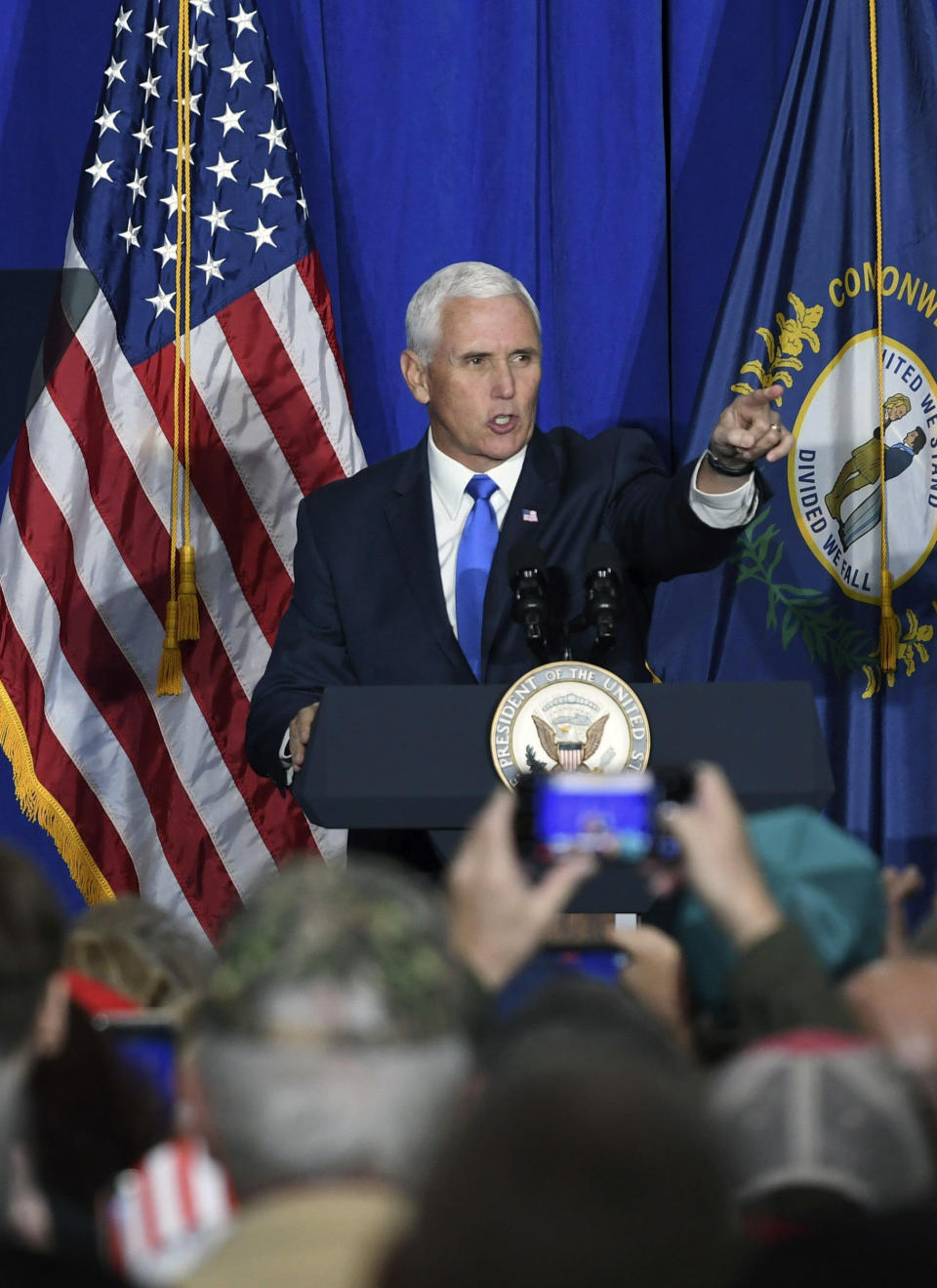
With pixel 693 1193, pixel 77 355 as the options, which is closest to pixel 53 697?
pixel 77 355

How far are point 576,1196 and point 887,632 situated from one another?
343cm

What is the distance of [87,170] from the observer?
433 cm

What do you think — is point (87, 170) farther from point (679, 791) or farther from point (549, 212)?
point (679, 791)

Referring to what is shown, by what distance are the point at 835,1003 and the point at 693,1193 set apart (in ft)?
1.27

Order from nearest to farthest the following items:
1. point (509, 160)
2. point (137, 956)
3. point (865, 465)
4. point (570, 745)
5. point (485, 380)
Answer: point (137, 956) < point (570, 745) < point (485, 380) < point (865, 465) < point (509, 160)

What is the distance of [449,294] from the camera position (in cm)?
334

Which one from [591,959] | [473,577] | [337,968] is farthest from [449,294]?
[337,968]

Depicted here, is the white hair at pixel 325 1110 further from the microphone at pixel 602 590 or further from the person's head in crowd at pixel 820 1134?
the microphone at pixel 602 590

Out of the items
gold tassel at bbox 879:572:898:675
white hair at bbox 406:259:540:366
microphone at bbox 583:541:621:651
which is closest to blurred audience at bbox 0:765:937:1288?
microphone at bbox 583:541:621:651

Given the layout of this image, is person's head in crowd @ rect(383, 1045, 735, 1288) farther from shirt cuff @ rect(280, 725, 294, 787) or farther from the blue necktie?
the blue necktie

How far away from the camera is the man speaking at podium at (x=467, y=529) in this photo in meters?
2.93

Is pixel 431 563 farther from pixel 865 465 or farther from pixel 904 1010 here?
pixel 904 1010

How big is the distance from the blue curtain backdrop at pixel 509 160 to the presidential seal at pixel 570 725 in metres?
2.44

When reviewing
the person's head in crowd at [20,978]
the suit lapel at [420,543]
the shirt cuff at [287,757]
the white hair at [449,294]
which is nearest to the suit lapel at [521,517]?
the suit lapel at [420,543]
